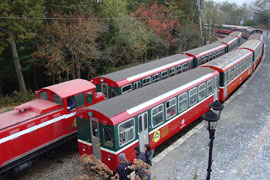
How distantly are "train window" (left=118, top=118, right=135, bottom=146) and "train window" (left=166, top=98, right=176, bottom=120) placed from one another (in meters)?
2.31

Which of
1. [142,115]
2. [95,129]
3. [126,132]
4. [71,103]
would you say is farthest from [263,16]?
[95,129]

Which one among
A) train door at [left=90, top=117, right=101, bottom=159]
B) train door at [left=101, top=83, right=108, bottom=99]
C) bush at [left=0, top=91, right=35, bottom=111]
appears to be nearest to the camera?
train door at [left=90, top=117, right=101, bottom=159]

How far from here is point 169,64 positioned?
54.7 feet

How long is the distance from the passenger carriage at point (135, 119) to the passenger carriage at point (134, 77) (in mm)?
1966

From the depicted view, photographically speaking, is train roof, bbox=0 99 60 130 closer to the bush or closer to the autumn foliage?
the bush

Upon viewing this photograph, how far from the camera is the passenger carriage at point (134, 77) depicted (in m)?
12.6

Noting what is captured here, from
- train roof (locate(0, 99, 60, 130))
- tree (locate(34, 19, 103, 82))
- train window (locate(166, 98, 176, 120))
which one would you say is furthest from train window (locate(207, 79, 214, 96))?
tree (locate(34, 19, 103, 82))

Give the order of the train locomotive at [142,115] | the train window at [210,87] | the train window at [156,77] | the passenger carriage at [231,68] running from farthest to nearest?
the passenger carriage at [231,68], the train window at [156,77], the train window at [210,87], the train locomotive at [142,115]

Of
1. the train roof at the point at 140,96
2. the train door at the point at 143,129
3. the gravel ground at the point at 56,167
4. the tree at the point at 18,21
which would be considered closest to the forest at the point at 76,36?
A: the tree at the point at 18,21

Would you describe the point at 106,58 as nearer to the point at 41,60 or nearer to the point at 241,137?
the point at 41,60

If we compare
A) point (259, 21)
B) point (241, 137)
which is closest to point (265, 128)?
point (241, 137)

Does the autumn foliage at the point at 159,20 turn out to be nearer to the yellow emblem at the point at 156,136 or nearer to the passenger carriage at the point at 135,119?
the passenger carriage at the point at 135,119

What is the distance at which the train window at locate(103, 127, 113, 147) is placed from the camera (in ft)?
27.4

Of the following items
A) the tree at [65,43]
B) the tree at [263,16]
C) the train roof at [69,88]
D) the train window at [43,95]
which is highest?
the tree at [263,16]
